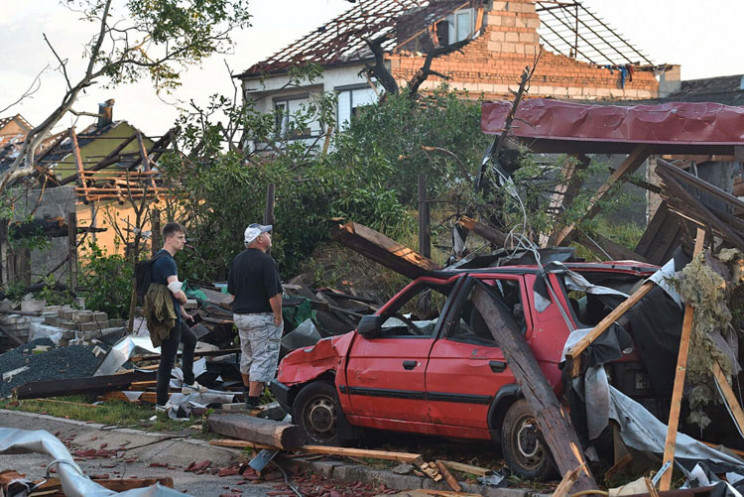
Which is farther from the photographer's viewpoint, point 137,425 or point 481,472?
point 137,425

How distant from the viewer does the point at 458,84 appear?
32031 millimetres

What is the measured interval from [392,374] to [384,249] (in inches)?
47.1

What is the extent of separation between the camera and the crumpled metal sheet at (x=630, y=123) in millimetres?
12984

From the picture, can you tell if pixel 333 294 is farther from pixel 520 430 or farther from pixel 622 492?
pixel 622 492

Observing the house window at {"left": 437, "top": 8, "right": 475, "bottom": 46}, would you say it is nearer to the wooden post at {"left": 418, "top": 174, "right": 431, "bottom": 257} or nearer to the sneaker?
the wooden post at {"left": 418, "top": 174, "right": 431, "bottom": 257}

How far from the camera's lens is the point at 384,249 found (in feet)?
28.2

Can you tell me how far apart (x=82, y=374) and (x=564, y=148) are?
24.9 feet

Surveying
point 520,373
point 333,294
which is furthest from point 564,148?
point 520,373

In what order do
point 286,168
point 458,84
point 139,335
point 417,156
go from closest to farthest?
1. point 139,335
2. point 286,168
3. point 417,156
4. point 458,84

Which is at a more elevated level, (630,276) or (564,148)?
(564,148)

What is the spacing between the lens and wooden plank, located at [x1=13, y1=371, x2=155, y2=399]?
11.8 meters

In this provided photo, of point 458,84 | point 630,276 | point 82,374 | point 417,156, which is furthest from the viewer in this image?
point 458,84

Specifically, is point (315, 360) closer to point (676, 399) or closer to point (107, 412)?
point (676, 399)

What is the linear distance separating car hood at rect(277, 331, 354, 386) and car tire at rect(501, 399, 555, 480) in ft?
6.52
